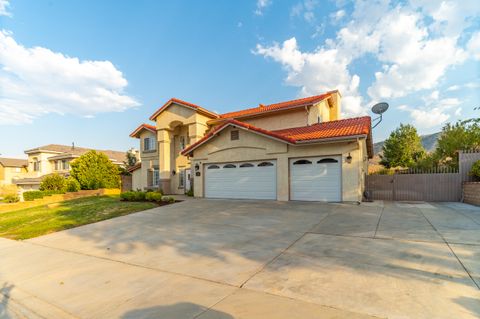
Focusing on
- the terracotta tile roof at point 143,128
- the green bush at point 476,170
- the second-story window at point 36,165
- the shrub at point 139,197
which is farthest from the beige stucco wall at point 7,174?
the green bush at point 476,170

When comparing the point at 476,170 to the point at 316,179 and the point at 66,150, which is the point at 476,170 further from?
the point at 66,150

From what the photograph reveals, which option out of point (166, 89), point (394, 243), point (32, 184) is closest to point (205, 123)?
point (166, 89)

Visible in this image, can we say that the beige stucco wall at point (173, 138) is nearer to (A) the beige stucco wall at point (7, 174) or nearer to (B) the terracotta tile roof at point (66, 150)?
(B) the terracotta tile roof at point (66, 150)

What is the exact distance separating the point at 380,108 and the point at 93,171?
25.2m

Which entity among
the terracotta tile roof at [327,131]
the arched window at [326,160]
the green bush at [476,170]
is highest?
the terracotta tile roof at [327,131]

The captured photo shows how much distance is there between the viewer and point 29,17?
1218cm

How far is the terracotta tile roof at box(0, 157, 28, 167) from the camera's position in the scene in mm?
40750

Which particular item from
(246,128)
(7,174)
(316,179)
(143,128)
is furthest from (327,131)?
(7,174)

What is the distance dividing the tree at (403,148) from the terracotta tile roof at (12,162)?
2409 inches

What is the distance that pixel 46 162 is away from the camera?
3503 centimetres

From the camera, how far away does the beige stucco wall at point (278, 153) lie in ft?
37.5

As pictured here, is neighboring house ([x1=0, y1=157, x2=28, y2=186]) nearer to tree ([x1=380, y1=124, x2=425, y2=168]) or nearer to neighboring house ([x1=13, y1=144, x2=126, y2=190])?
neighboring house ([x1=13, y1=144, x2=126, y2=190])

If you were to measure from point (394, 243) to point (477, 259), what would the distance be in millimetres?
1374

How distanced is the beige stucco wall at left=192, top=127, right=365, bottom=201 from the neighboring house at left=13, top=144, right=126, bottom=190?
83.3 ft
